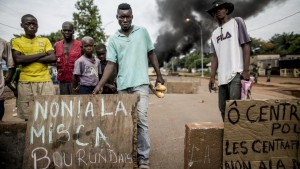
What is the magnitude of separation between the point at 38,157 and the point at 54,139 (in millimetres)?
241

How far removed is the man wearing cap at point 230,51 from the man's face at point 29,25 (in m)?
2.44

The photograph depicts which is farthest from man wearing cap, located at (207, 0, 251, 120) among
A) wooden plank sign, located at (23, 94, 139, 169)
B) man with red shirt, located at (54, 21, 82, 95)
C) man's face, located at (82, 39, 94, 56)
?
man with red shirt, located at (54, 21, 82, 95)

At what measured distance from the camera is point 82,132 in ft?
9.42

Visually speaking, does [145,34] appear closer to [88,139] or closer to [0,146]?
[88,139]

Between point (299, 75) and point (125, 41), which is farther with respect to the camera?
point (299, 75)

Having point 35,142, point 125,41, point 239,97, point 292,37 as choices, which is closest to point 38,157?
point 35,142

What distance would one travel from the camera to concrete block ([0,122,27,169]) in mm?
3244

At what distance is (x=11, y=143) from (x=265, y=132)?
2994 millimetres

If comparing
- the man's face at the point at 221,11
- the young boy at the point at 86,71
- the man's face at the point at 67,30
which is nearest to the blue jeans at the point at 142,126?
the young boy at the point at 86,71

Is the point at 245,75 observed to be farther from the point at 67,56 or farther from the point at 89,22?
the point at 89,22

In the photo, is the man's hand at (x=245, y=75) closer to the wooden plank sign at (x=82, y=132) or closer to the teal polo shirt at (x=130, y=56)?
the teal polo shirt at (x=130, y=56)

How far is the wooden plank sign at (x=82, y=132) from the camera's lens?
2.83 metres

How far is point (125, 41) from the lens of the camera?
129 inches

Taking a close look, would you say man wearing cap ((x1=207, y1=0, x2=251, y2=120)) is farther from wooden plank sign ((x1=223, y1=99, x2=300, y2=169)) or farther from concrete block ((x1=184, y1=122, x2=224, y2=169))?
concrete block ((x1=184, y1=122, x2=224, y2=169))
